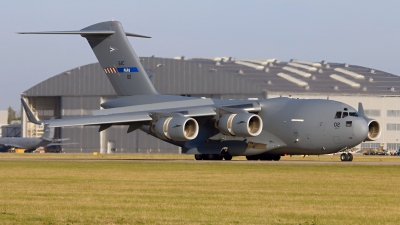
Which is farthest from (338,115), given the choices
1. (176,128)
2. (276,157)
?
(176,128)

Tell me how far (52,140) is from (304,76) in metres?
27.0

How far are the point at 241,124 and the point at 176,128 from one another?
3.15 m

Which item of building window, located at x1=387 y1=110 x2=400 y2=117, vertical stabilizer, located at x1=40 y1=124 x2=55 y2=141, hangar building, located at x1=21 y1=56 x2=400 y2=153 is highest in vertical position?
hangar building, located at x1=21 y1=56 x2=400 y2=153

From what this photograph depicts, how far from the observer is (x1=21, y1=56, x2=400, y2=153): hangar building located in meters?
71.1

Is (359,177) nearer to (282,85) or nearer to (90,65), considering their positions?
(282,85)

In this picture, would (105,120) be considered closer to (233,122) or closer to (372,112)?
(233,122)

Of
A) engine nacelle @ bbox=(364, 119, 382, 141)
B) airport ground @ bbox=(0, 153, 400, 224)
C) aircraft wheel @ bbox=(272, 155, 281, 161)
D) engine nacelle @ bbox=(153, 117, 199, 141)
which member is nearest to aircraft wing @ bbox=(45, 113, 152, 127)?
engine nacelle @ bbox=(153, 117, 199, 141)

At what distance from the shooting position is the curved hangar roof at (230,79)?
Answer: 2790 inches

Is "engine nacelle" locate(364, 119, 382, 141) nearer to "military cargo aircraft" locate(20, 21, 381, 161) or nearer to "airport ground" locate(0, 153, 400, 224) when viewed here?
"military cargo aircraft" locate(20, 21, 381, 161)

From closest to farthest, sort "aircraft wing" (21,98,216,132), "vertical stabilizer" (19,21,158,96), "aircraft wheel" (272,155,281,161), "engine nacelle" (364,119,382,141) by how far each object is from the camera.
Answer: "aircraft wing" (21,98,216,132) < "engine nacelle" (364,119,382,141) < "aircraft wheel" (272,155,281,161) < "vertical stabilizer" (19,21,158,96)

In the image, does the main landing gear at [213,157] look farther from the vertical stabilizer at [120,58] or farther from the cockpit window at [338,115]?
the cockpit window at [338,115]

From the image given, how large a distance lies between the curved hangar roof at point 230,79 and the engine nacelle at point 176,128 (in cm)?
3108

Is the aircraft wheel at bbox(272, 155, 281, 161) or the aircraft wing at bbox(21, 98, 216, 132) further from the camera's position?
the aircraft wheel at bbox(272, 155, 281, 161)

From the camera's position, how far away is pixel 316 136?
37.8 metres
